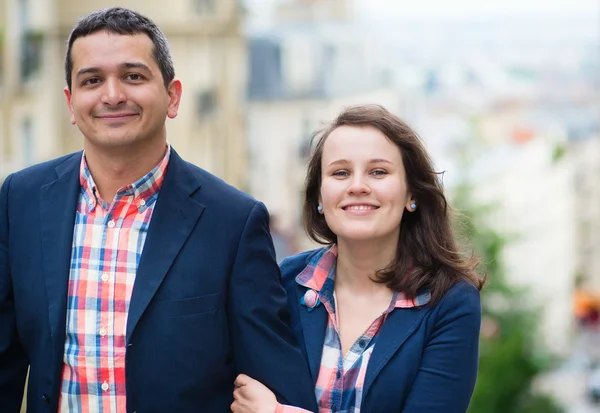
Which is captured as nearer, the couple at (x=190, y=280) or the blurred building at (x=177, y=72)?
the couple at (x=190, y=280)

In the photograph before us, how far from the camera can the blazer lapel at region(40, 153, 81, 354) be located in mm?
2875

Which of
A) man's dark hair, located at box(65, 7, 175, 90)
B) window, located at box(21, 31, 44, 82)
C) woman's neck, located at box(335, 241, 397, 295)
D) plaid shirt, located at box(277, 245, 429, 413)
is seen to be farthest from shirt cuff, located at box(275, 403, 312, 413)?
window, located at box(21, 31, 44, 82)

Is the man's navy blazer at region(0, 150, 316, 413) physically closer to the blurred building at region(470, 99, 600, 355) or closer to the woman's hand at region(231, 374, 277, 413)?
the woman's hand at region(231, 374, 277, 413)

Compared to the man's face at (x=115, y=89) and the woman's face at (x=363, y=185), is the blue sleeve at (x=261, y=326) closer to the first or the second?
the woman's face at (x=363, y=185)

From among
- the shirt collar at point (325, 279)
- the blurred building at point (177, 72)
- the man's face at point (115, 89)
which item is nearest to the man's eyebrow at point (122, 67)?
the man's face at point (115, 89)

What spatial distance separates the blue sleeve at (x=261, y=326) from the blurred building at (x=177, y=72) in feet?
27.1

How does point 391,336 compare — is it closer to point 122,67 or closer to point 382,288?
point 382,288

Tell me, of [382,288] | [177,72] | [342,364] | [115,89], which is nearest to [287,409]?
[342,364]

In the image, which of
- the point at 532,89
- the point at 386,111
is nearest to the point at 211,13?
the point at 386,111

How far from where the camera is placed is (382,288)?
3.14 metres

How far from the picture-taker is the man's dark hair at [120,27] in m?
2.86

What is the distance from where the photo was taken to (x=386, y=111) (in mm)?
3119

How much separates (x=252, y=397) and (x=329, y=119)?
36.5 inches

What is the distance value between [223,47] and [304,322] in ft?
44.1
